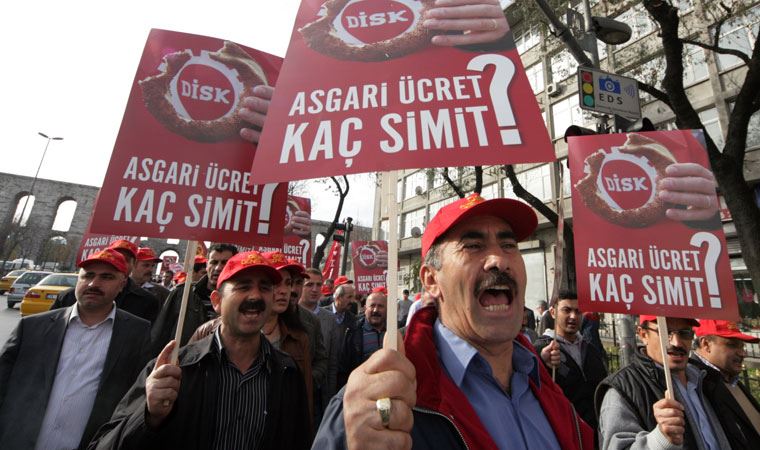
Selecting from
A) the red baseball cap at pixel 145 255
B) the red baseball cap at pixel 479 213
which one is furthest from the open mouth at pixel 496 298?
the red baseball cap at pixel 145 255

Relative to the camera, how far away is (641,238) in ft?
9.36

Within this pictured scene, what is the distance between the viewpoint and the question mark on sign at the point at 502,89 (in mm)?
1463

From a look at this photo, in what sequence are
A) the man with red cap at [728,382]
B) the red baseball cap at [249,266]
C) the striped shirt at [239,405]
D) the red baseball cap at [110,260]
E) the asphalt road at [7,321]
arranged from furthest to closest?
1. the asphalt road at [7,321]
2. the red baseball cap at [110,260]
3. the red baseball cap at [249,266]
4. the man with red cap at [728,382]
5. the striped shirt at [239,405]

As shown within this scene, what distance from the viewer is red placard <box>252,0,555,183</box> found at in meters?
1.45

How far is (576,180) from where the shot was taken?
3.05 meters

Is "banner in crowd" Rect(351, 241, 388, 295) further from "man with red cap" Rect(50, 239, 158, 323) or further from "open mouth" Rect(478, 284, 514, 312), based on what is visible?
"open mouth" Rect(478, 284, 514, 312)

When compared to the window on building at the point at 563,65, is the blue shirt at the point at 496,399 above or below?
below

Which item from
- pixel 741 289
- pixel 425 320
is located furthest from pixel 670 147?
pixel 741 289

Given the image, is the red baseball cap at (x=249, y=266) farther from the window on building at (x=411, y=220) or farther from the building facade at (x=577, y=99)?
the window on building at (x=411, y=220)

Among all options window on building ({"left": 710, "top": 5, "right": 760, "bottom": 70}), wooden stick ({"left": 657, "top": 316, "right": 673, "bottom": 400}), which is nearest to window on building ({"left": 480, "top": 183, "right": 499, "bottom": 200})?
window on building ({"left": 710, "top": 5, "right": 760, "bottom": 70})

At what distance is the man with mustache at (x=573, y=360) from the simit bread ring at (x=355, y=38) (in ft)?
9.43

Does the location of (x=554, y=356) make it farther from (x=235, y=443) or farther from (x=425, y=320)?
(x=235, y=443)

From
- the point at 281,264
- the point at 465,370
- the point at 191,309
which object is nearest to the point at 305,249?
the point at 191,309

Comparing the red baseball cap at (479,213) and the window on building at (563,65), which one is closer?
the red baseball cap at (479,213)
